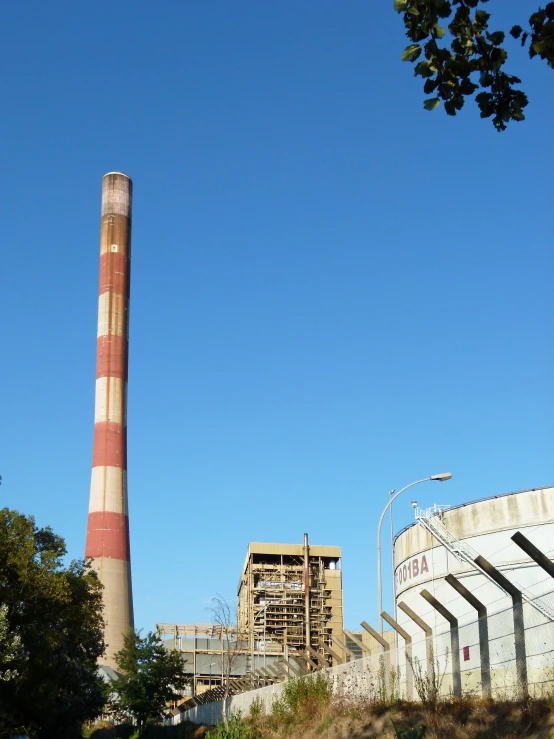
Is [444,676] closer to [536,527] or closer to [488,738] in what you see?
[488,738]

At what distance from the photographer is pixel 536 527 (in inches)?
1480

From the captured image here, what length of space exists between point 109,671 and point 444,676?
53.4m

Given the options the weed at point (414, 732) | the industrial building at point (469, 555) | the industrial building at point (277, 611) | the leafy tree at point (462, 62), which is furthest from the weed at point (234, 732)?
the industrial building at point (277, 611)

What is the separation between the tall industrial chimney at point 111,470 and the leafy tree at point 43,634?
26.5m

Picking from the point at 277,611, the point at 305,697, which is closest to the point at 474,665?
the point at 305,697

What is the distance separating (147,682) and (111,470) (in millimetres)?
18308

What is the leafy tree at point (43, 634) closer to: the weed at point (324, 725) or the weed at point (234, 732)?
the weed at point (234, 732)

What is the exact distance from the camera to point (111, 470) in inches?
2591

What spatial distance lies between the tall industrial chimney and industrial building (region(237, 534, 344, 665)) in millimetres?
17334

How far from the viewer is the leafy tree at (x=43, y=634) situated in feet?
80.8

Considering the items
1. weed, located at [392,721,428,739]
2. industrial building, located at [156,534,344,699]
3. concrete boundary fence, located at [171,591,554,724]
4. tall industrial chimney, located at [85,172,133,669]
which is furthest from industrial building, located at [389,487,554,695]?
industrial building, located at [156,534,344,699]

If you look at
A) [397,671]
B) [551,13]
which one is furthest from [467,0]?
[397,671]

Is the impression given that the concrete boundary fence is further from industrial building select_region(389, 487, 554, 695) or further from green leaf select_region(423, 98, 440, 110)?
green leaf select_region(423, 98, 440, 110)

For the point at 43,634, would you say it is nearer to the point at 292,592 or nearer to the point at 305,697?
the point at 305,697
